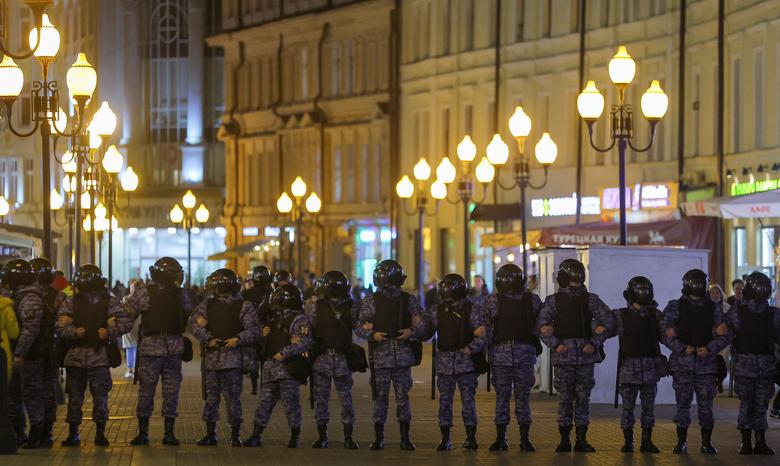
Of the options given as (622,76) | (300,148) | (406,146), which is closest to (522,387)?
(622,76)

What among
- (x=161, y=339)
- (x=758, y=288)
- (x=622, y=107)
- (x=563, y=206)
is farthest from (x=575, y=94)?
(x=161, y=339)

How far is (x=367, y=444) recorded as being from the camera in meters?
19.2

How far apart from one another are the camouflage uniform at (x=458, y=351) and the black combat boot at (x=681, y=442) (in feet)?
6.69

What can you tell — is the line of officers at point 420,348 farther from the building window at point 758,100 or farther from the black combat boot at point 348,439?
the building window at point 758,100

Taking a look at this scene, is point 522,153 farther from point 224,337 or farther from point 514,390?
point 224,337

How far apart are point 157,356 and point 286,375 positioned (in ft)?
4.47

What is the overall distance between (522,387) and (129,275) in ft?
246

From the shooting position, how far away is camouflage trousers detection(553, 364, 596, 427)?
1834 cm

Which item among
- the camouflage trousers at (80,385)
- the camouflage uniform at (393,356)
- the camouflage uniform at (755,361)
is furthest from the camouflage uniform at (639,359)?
the camouflage trousers at (80,385)

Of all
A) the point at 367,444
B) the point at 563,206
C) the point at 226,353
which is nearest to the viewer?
the point at 226,353

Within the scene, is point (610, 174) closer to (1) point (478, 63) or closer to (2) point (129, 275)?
(1) point (478, 63)

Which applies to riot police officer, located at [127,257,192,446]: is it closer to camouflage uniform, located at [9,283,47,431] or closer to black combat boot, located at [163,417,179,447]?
black combat boot, located at [163,417,179,447]

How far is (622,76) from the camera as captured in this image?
25.7 m

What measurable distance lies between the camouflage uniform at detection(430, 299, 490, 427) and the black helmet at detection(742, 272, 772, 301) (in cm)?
265
